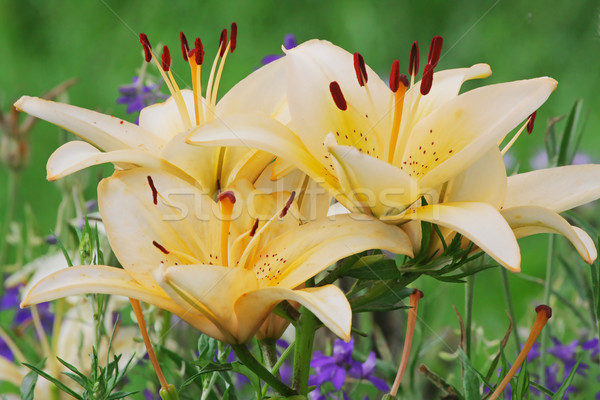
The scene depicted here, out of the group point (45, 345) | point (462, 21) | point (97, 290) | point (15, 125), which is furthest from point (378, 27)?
point (97, 290)

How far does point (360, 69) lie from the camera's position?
0.63m

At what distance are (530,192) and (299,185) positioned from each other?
0.59ft

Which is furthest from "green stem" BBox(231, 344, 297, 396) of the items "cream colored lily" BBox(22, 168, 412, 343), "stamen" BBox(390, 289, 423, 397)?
"stamen" BBox(390, 289, 423, 397)

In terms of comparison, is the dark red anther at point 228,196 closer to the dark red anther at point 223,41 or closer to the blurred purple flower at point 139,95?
the dark red anther at point 223,41

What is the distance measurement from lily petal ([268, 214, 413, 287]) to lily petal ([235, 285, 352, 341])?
19mm

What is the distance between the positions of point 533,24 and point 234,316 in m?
2.09

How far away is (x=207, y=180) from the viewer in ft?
2.19

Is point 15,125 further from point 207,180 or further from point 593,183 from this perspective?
point 593,183

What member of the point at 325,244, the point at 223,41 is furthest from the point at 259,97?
the point at 325,244

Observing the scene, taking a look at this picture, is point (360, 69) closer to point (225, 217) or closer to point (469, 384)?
point (225, 217)

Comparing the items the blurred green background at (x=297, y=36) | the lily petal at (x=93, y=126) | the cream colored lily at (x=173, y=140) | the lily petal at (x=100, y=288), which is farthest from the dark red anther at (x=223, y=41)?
the blurred green background at (x=297, y=36)

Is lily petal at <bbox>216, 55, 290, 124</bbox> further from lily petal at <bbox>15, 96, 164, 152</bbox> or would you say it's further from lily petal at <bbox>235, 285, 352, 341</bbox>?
lily petal at <bbox>235, 285, 352, 341</bbox>

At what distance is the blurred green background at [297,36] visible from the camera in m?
2.27

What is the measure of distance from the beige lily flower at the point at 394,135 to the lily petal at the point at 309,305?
8cm
